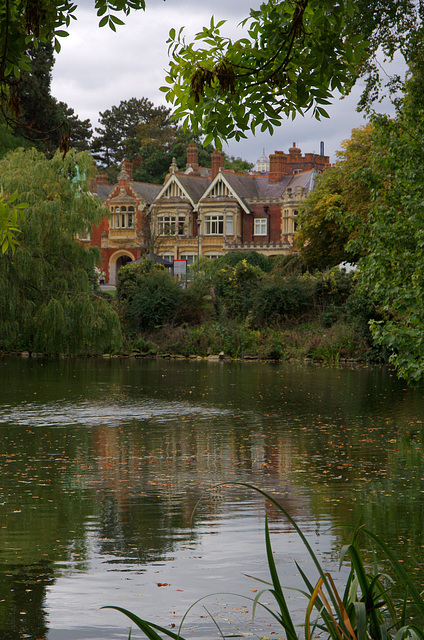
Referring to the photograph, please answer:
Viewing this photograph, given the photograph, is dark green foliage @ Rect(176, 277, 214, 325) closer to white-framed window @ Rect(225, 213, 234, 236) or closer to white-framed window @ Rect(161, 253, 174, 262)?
white-framed window @ Rect(225, 213, 234, 236)

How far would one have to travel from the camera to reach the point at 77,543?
852 centimetres

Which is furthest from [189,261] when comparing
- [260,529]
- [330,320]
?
[260,529]

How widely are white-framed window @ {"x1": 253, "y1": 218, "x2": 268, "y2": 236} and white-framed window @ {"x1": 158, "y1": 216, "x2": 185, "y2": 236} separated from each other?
6725 mm

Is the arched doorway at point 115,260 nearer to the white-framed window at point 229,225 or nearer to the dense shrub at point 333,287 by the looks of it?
Answer: the white-framed window at point 229,225

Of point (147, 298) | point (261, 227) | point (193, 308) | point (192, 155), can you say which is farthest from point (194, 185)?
point (147, 298)

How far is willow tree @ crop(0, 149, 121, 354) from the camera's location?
29781mm

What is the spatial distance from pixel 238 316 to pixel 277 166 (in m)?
30.6

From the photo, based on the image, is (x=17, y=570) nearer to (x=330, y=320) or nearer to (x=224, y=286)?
(x=330, y=320)

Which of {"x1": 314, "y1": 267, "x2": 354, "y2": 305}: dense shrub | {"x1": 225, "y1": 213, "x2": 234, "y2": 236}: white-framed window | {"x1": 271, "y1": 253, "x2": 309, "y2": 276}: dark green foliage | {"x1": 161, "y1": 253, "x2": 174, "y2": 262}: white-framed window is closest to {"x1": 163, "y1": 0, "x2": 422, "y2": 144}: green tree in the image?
{"x1": 314, "y1": 267, "x2": 354, "y2": 305}: dense shrub

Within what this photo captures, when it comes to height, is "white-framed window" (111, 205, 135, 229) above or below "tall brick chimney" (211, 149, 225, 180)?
below

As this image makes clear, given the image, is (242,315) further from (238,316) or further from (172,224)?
(172,224)

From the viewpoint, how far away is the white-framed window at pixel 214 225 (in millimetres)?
72125

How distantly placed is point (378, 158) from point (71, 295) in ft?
54.7

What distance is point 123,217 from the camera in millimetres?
75750
